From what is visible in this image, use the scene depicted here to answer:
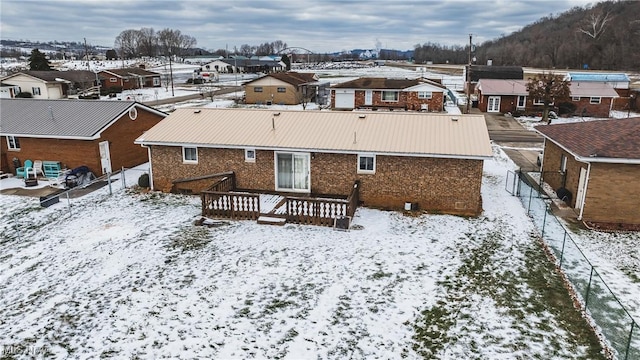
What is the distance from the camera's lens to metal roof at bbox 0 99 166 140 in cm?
2316

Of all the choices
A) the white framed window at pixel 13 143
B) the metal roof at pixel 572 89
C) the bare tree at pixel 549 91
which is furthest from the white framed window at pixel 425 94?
the white framed window at pixel 13 143

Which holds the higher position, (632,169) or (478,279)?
(632,169)

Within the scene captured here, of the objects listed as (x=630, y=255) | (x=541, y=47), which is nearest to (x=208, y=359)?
(x=630, y=255)

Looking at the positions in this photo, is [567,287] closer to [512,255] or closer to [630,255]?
[512,255]

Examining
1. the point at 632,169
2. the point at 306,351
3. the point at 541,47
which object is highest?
the point at 541,47

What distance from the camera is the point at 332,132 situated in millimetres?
19828

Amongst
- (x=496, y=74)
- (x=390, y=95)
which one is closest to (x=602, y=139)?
(x=390, y=95)

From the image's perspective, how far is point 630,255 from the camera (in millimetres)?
14359

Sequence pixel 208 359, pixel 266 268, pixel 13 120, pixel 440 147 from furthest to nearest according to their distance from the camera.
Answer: pixel 13 120 < pixel 440 147 < pixel 266 268 < pixel 208 359

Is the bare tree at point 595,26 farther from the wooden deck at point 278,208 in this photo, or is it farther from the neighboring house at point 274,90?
the wooden deck at point 278,208

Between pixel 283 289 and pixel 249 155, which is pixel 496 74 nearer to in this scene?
pixel 249 155

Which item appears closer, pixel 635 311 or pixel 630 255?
pixel 635 311

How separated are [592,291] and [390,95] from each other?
40.2m

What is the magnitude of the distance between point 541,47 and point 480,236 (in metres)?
157
